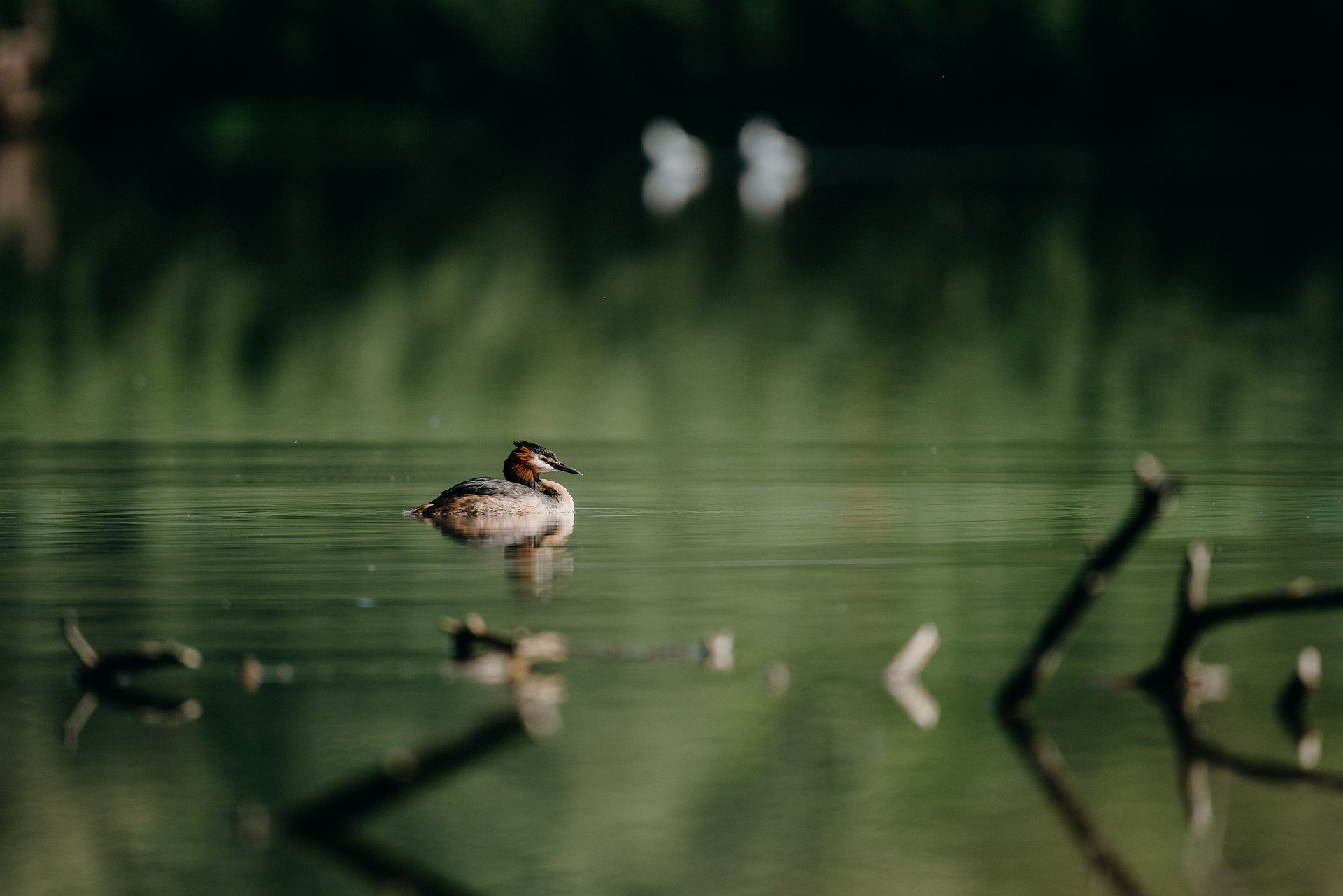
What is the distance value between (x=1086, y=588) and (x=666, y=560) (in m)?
3.97

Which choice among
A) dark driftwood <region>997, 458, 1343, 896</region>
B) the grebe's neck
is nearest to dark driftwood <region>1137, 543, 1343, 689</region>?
dark driftwood <region>997, 458, 1343, 896</region>

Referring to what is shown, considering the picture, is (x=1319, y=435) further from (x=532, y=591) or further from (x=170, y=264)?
(x=170, y=264)

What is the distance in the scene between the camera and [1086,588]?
27.6 feet

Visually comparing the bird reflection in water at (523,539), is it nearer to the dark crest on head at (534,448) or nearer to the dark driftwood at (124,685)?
the dark crest on head at (534,448)

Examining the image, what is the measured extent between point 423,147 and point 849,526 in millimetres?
49192

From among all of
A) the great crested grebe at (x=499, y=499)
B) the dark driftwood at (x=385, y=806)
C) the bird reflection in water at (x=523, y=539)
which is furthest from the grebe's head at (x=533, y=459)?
the dark driftwood at (x=385, y=806)

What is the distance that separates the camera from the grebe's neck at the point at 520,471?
14.0 m

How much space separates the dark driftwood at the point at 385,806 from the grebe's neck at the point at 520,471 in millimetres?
5116

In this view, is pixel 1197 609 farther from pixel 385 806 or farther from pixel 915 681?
pixel 385 806

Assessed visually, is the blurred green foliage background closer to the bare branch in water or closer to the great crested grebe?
the great crested grebe

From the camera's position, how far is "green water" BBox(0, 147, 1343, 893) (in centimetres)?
795

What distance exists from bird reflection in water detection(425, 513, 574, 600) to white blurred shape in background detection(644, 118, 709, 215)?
35740 millimetres

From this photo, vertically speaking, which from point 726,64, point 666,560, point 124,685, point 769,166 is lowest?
point 124,685

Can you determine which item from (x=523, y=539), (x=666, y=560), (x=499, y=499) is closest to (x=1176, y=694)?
(x=666, y=560)
